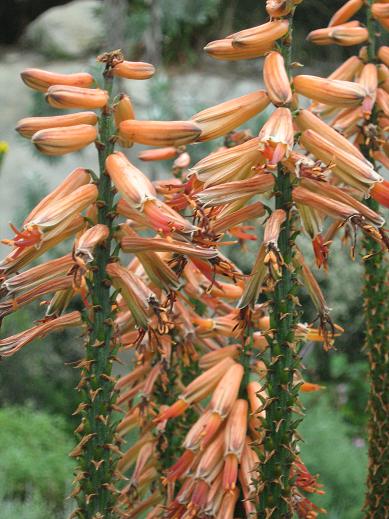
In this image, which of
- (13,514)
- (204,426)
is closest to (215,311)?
(204,426)

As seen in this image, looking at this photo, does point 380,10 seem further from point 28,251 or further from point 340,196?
point 28,251

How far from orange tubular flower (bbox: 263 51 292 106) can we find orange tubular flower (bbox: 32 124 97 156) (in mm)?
486

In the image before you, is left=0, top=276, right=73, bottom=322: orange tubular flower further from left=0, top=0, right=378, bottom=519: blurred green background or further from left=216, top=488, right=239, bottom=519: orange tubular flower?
left=216, top=488, right=239, bottom=519: orange tubular flower

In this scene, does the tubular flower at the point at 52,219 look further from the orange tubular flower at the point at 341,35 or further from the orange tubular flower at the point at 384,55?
the orange tubular flower at the point at 384,55

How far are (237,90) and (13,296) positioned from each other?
40.2ft

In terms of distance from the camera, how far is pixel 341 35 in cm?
304

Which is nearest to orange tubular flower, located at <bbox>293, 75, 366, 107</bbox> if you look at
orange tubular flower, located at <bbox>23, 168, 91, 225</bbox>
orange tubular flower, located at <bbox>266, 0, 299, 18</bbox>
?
orange tubular flower, located at <bbox>266, 0, 299, 18</bbox>

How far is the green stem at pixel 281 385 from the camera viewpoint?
2191 mm

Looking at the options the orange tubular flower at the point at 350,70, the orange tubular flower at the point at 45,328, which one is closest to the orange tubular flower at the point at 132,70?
the orange tubular flower at the point at 45,328

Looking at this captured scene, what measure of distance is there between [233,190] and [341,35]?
1.16 metres

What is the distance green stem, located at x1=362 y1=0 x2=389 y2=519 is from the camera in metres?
2.88

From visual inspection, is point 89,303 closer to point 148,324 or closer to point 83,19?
point 148,324

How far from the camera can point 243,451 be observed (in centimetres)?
255

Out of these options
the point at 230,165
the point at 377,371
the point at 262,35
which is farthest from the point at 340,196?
the point at 377,371
